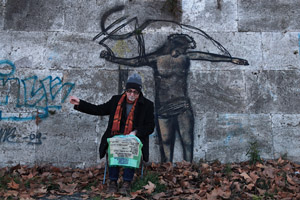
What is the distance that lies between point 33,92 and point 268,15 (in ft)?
13.8

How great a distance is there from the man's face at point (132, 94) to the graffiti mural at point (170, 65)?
1101mm

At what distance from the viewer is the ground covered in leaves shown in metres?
3.67

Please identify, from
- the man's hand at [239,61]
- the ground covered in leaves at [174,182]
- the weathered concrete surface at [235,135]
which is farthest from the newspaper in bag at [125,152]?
the man's hand at [239,61]

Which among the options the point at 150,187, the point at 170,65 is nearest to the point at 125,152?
the point at 150,187

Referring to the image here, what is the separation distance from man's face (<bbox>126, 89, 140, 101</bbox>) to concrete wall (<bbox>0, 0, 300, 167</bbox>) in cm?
108

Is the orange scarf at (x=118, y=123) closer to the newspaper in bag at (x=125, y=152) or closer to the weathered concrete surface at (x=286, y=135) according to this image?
the newspaper in bag at (x=125, y=152)

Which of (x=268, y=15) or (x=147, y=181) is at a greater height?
(x=268, y=15)

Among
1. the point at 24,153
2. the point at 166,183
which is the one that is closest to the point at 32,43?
the point at 24,153

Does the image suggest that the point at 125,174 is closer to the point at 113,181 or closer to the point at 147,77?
the point at 113,181

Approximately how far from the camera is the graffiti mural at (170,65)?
5227 mm

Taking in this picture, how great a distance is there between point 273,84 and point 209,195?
2626 millimetres

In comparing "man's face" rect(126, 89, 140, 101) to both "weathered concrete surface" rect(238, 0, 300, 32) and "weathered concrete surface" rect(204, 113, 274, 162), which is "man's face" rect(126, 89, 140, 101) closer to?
"weathered concrete surface" rect(204, 113, 274, 162)

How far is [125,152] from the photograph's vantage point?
385cm

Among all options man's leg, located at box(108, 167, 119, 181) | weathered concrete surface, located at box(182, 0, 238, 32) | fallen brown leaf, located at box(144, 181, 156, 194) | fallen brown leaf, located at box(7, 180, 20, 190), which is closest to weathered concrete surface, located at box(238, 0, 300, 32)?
weathered concrete surface, located at box(182, 0, 238, 32)
